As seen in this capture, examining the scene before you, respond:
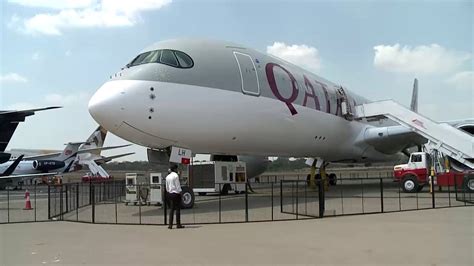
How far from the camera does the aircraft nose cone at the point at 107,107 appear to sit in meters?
13.1

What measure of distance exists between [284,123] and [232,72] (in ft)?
11.0

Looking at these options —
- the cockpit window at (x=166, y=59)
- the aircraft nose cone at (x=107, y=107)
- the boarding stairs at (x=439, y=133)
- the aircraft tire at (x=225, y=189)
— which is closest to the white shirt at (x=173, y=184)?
the aircraft nose cone at (x=107, y=107)

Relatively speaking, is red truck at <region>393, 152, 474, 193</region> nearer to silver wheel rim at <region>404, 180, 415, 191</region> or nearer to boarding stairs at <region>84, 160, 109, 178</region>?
silver wheel rim at <region>404, 180, 415, 191</region>

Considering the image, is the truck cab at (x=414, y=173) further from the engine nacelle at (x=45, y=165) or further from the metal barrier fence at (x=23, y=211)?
the engine nacelle at (x=45, y=165)

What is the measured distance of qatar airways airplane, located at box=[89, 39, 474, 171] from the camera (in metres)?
13.5

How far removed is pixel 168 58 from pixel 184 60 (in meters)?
0.50

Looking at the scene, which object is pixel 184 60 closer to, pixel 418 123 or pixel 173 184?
pixel 173 184

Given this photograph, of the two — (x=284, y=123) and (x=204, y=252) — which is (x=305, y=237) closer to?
(x=204, y=252)

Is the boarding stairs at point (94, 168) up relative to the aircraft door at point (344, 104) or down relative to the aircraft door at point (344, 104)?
down

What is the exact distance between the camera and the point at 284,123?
17844 millimetres

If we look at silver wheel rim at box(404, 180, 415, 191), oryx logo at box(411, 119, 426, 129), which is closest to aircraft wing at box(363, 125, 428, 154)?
oryx logo at box(411, 119, 426, 129)

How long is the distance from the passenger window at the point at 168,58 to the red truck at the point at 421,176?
1111 centimetres

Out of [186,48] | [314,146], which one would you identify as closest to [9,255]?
[186,48]

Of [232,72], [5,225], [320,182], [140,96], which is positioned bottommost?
[5,225]
